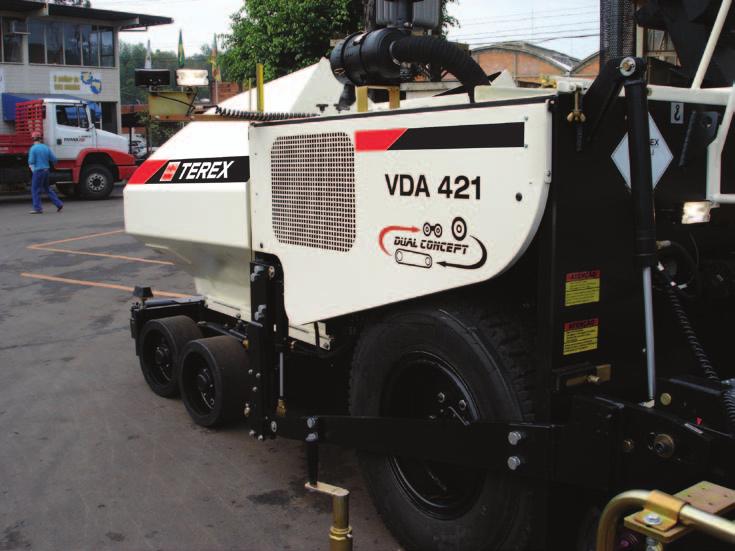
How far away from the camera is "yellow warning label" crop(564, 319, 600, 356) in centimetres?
262

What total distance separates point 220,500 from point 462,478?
148cm

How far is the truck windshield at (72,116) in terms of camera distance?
22.5 metres

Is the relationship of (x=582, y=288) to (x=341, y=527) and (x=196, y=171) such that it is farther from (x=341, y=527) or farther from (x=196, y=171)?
(x=196, y=171)

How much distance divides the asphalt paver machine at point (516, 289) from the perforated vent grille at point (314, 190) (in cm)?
1

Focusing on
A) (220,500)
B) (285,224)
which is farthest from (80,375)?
(285,224)

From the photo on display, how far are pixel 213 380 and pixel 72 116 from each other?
20.0m

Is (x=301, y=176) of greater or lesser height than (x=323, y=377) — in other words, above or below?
above

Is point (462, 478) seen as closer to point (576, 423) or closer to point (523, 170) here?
point (576, 423)

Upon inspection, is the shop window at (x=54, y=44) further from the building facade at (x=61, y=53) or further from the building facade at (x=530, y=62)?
the building facade at (x=530, y=62)

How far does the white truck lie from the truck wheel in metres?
18.5

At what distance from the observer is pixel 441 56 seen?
342 centimetres

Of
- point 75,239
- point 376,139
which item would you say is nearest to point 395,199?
point 376,139

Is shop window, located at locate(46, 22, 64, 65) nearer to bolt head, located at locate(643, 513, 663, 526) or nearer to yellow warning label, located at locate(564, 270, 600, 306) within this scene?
yellow warning label, located at locate(564, 270, 600, 306)

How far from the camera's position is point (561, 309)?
8.48 ft
